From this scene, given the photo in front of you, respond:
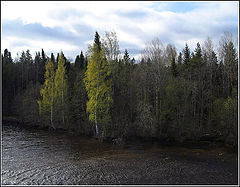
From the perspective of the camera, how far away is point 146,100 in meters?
26.2

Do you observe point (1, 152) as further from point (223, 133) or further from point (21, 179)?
point (223, 133)

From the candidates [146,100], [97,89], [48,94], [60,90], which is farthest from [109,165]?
[48,94]

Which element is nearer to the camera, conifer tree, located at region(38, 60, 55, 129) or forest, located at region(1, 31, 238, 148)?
forest, located at region(1, 31, 238, 148)

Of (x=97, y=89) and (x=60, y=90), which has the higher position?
(x=60, y=90)

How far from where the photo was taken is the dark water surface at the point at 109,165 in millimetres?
11625

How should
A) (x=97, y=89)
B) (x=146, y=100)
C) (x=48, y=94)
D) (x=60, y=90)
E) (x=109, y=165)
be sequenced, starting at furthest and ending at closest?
(x=48, y=94) → (x=60, y=90) → (x=146, y=100) → (x=97, y=89) → (x=109, y=165)

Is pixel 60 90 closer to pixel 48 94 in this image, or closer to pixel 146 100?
pixel 48 94

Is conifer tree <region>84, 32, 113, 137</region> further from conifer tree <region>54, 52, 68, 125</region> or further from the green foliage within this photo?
the green foliage

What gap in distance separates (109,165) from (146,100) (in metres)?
13.3

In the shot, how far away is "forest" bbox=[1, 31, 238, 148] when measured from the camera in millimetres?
23297

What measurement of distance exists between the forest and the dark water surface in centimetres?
452

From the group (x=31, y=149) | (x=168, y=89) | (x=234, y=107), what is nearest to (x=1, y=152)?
(x=31, y=149)

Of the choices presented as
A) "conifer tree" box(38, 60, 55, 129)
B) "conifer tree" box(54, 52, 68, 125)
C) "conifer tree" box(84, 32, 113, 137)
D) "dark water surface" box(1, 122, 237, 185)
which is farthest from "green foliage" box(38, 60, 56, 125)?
"dark water surface" box(1, 122, 237, 185)

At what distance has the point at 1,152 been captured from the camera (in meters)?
16.8
